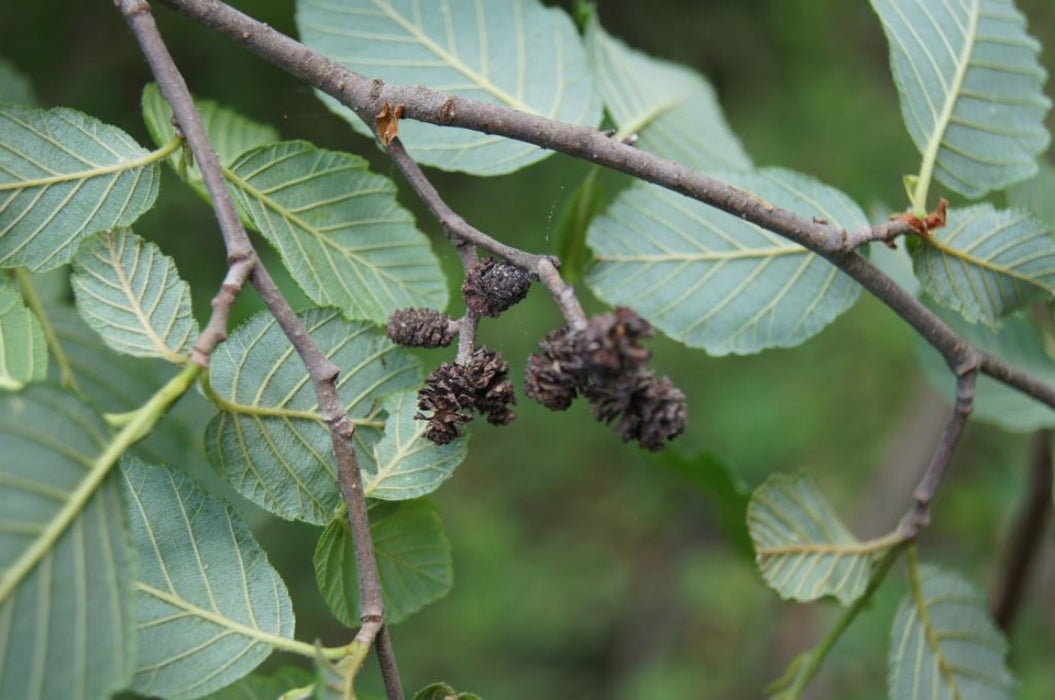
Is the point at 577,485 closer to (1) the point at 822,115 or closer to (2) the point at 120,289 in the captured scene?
(1) the point at 822,115

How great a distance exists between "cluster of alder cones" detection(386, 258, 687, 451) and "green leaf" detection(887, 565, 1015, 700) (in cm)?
48

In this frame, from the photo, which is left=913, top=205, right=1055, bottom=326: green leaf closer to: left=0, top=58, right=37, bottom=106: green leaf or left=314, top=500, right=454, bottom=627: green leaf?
left=314, top=500, right=454, bottom=627: green leaf

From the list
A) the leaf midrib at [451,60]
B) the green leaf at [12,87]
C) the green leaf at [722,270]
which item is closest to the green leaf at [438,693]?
the green leaf at [722,270]

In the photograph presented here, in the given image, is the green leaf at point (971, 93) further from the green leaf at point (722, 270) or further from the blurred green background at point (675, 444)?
the blurred green background at point (675, 444)

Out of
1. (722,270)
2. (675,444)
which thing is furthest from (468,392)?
(675,444)

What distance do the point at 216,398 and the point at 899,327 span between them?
3.10 metres

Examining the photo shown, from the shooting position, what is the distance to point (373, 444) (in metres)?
0.78

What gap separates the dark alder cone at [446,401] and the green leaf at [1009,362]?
0.66 m

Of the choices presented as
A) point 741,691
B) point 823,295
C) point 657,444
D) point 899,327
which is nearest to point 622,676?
point 741,691

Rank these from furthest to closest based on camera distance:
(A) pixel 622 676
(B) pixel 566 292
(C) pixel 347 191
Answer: (A) pixel 622 676 < (C) pixel 347 191 < (B) pixel 566 292

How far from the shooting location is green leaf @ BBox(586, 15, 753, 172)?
110cm

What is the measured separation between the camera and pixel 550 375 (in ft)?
2.14

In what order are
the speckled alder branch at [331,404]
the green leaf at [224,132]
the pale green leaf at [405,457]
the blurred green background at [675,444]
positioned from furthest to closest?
1. the blurred green background at [675,444]
2. the green leaf at [224,132]
3. the pale green leaf at [405,457]
4. the speckled alder branch at [331,404]

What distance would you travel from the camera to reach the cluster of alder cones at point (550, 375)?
1.98 ft
